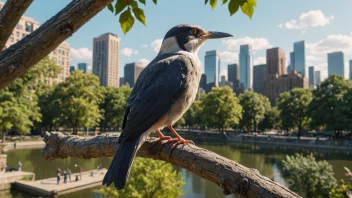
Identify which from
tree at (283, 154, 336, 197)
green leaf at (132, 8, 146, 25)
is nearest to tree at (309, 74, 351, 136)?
tree at (283, 154, 336, 197)

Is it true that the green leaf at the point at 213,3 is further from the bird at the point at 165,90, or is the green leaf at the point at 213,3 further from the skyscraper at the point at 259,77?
the skyscraper at the point at 259,77

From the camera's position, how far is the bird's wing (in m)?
2.77

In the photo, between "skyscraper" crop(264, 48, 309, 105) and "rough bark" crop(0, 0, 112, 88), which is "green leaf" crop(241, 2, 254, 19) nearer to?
"rough bark" crop(0, 0, 112, 88)

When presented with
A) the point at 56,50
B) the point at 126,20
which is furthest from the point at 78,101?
the point at 56,50

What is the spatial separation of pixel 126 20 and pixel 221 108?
152 feet

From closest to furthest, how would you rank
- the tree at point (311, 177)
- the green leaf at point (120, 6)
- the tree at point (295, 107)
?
the green leaf at point (120, 6), the tree at point (311, 177), the tree at point (295, 107)

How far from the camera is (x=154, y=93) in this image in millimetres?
2928

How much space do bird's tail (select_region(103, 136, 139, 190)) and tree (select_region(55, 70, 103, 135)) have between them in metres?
33.9

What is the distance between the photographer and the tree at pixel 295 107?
47375 millimetres

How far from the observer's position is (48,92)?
45.5 meters

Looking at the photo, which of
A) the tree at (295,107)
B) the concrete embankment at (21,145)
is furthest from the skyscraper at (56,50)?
the tree at (295,107)

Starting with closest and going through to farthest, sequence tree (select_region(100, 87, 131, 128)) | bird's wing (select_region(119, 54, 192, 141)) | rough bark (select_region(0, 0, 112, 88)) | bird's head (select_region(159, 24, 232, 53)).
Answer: rough bark (select_region(0, 0, 112, 88))
bird's wing (select_region(119, 54, 192, 141))
bird's head (select_region(159, 24, 232, 53))
tree (select_region(100, 87, 131, 128))

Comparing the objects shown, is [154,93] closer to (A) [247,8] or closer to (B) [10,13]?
(A) [247,8]

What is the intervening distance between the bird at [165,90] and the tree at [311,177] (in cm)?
1337
